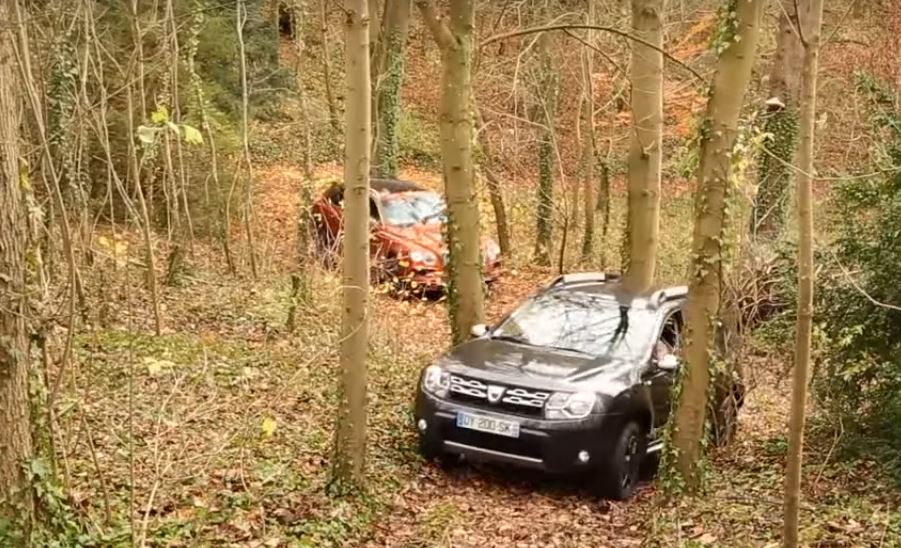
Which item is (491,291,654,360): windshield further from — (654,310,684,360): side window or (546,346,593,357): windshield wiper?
(654,310,684,360): side window

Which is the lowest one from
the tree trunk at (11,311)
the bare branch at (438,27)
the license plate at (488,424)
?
the license plate at (488,424)

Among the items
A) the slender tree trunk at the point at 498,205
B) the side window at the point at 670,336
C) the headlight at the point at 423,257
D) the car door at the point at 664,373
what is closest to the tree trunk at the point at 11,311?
the car door at the point at 664,373

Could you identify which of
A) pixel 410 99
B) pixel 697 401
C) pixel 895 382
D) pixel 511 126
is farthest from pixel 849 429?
pixel 410 99

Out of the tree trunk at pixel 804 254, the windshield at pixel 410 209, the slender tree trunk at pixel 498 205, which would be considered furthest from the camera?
the slender tree trunk at pixel 498 205

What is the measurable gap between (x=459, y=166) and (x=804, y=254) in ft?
16.4

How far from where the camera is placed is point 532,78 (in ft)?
69.0

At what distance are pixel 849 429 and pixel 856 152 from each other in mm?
10845

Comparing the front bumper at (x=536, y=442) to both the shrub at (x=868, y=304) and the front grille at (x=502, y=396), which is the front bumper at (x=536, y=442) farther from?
the shrub at (x=868, y=304)

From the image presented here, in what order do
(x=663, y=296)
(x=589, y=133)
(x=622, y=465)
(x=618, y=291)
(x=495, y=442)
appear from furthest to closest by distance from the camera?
(x=589, y=133), (x=618, y=291), (x=663, y=296), (x=622, y=465), (x=495, y=442)

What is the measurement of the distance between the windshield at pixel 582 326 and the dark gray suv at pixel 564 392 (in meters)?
0.01

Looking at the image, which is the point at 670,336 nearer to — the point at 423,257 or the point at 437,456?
the point at 437,456

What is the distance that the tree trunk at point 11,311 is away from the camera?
508 cm

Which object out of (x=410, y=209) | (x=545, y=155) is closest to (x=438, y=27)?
(x=410, y=209)

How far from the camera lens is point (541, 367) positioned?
842 centimetres
